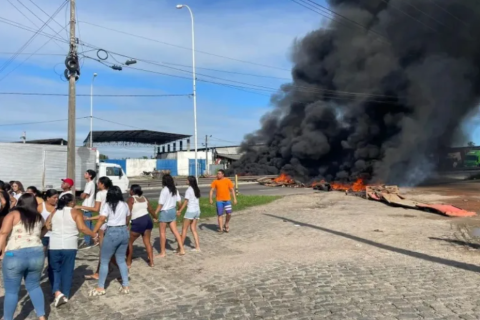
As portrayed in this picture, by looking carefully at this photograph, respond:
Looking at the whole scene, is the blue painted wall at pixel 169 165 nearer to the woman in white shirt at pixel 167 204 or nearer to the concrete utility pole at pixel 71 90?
the concrete utility pole at pixel 71 90

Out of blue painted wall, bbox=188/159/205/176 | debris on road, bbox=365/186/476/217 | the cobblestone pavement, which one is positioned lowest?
the cobblestone pavement

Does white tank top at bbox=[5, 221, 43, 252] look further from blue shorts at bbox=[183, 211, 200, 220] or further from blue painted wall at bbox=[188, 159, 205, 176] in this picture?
blue painted wall at bbox=[188, 159, 205, 176]

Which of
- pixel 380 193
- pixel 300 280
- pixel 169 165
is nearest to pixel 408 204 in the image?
pixel 380 193

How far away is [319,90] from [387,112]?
23.8 ft

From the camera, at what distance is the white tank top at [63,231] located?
15.4 ft

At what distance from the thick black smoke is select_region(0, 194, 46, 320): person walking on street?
25919mm

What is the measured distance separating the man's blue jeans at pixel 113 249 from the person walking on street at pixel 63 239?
15.0 inches

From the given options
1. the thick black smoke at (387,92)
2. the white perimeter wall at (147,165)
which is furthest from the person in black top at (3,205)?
the white perimeter wall at (147,165)

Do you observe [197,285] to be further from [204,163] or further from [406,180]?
[204,163]

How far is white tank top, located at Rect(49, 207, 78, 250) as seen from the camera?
471cm

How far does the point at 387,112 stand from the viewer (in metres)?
31.3

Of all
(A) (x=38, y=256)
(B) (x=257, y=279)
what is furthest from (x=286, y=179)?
(A) (x=38, y=256)

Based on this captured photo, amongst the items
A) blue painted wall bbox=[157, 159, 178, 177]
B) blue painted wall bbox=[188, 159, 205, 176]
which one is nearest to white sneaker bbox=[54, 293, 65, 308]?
blue painted wall bbox=[188, 159, 205, 176]

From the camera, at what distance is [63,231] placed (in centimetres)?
473
